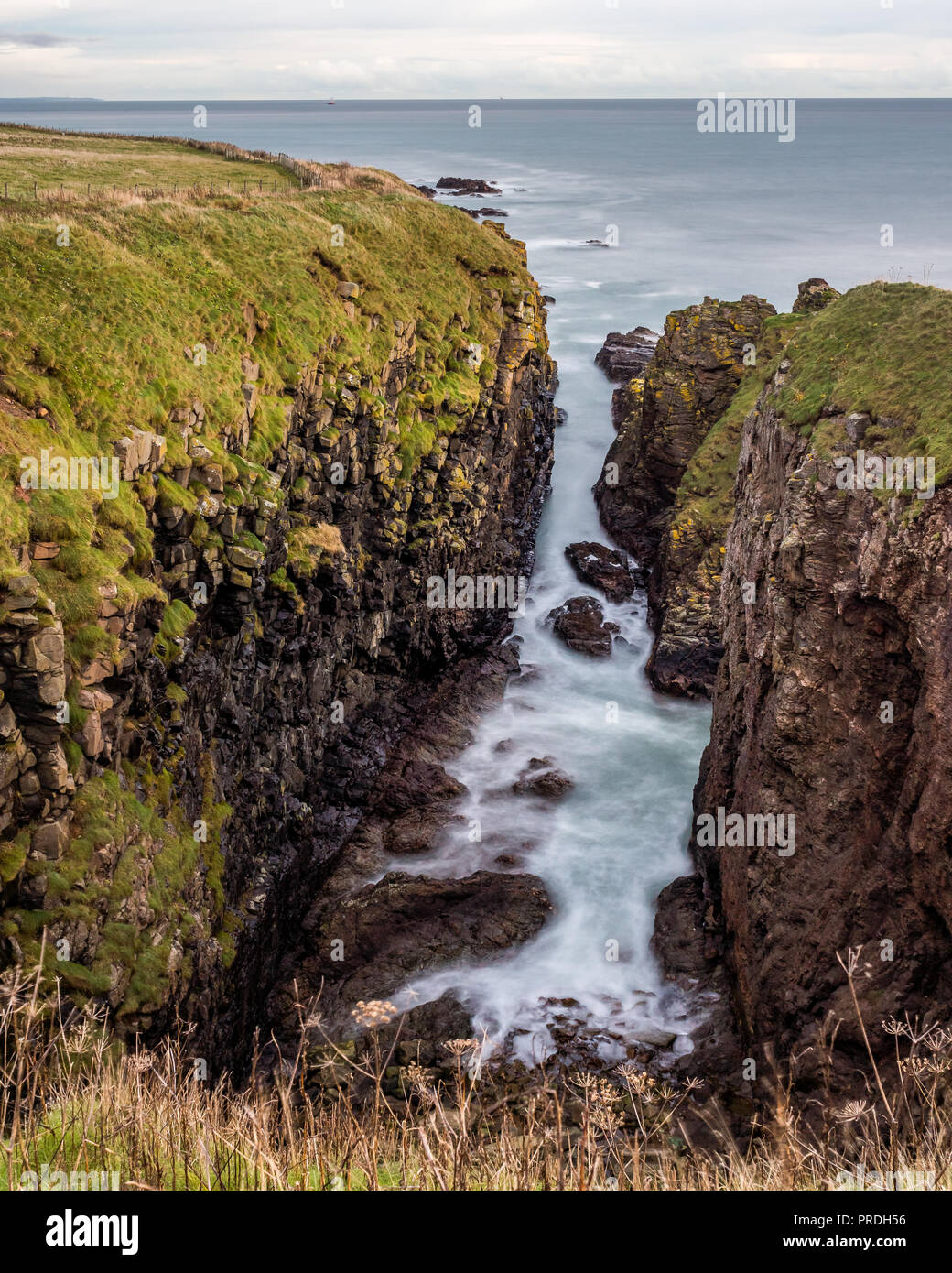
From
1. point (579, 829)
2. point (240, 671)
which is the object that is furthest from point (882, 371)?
point (240, 671)

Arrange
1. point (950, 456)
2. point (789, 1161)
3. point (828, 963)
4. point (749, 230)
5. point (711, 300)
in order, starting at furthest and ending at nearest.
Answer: point (749, 230) → point (711, 300) → point (828, 963) → point (950, 456) → point (789, 1161)

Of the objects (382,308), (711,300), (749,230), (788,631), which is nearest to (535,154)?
(749,230)

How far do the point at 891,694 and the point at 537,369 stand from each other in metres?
28.8

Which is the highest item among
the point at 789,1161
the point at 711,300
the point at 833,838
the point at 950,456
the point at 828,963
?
the point at 711,300

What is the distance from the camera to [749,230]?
97.9m

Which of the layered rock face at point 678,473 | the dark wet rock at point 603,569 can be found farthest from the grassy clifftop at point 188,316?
the dark wet rock at point 603,569

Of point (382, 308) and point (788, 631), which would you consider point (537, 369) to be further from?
point (788, 631)

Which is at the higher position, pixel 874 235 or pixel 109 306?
Answer: pixel 874 235

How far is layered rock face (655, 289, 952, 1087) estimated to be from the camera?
16.0 metres

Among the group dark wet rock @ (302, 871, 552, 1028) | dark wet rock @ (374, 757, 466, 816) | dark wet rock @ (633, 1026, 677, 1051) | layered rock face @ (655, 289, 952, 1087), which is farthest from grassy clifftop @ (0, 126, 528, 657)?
dark wet rock @ (633, 1026, 677, 1051)

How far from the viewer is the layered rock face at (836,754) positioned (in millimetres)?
15984

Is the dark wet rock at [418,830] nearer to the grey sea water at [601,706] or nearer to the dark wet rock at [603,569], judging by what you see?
the grey sea water at [601,706]

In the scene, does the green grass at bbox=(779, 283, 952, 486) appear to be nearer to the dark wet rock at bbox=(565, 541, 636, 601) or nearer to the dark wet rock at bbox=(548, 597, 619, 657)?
the dark wet rock at bbox=(548, 597, 619, 657)

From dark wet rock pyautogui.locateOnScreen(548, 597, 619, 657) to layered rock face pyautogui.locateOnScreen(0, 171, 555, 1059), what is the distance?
2.22 meters
